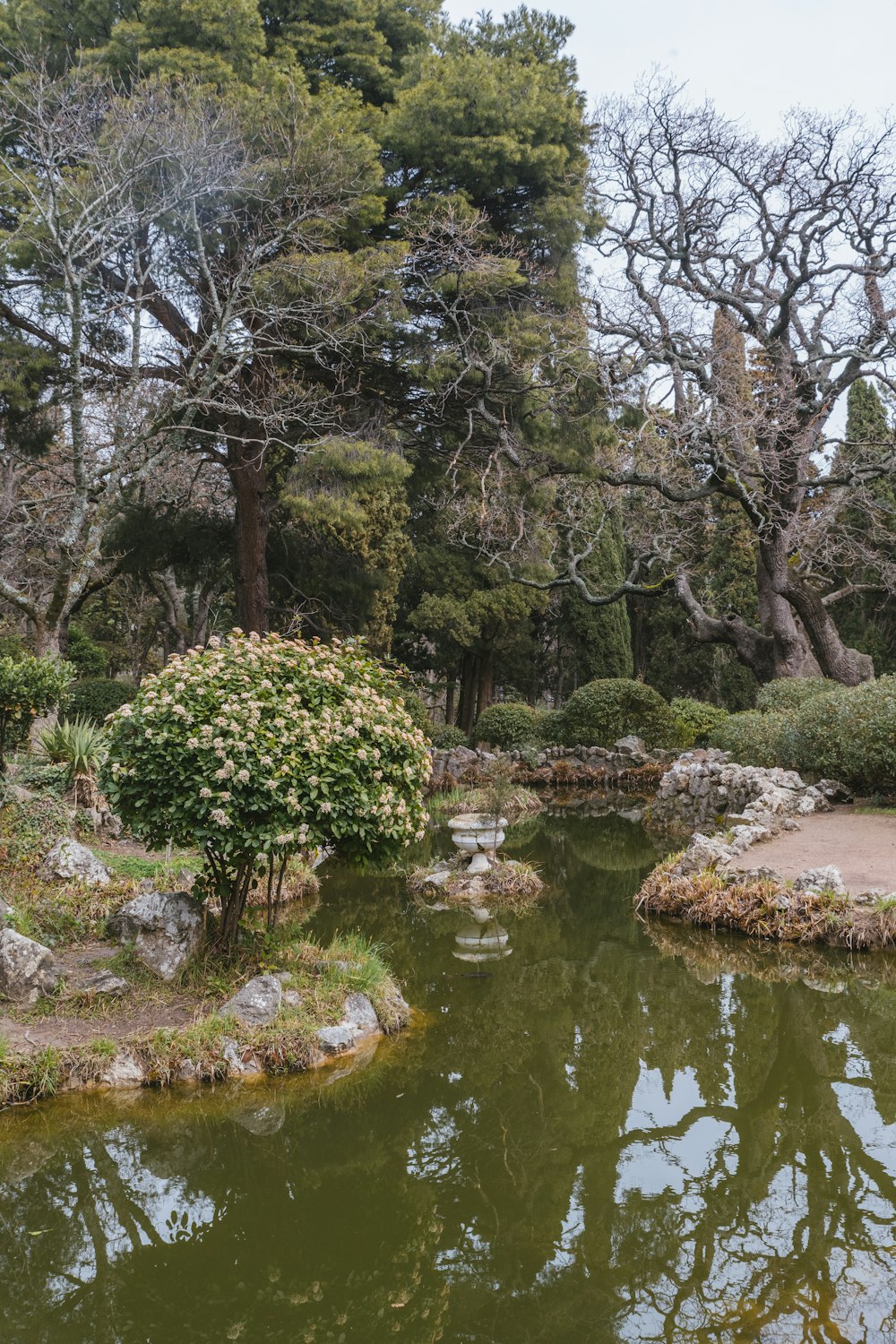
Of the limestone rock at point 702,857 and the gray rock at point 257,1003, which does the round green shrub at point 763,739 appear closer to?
the limestone rock at point 702,857

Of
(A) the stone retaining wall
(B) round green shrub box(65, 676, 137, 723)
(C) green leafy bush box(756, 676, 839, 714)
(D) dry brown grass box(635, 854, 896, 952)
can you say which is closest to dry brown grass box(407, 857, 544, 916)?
(D) dry brown grass box(635, 854, 896, 952)

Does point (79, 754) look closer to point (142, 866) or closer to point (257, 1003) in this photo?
point (142, 866)

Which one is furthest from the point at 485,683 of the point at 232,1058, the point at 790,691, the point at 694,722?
the point at 232,1058

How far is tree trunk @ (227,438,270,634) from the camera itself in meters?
12.4

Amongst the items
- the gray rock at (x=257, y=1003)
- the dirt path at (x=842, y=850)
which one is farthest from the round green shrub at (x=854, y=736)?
the gray rock at (x=257, y=1003)

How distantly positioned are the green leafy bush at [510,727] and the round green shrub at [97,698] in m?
7.82

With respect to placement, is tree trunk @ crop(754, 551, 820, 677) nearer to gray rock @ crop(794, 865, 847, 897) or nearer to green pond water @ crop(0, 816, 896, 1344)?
gray rock @ crop(794, 865, 847, 897)

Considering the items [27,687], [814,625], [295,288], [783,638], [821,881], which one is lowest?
[821,881]

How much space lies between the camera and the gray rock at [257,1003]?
5137mm

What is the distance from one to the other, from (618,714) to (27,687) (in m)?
12.8

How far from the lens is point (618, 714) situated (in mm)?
18547

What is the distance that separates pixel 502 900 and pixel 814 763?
4.64 meters

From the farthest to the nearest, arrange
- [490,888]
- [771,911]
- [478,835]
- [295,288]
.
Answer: [295,288], [478,835], [490,888], [771,911]

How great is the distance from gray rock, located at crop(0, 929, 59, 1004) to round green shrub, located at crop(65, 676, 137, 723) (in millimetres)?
7577
